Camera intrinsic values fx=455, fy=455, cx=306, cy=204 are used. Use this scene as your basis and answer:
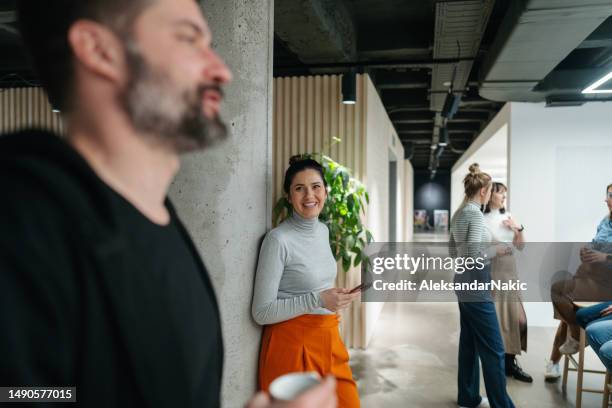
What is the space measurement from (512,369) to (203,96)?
444 centimetres

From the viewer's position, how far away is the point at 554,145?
616cm

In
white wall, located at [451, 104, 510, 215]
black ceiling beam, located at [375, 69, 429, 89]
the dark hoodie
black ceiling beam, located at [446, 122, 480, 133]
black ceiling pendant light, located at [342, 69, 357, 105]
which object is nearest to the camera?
the dark hoodie

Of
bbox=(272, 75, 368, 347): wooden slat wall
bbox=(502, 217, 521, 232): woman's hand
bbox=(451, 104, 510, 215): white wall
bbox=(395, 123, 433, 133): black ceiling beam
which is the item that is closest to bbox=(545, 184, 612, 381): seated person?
bbox=(502, 217, 521, 232): woman's hand

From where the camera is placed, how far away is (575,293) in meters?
3.59

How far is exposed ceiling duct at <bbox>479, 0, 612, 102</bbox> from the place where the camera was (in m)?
3.10

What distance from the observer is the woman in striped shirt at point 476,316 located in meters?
3.14

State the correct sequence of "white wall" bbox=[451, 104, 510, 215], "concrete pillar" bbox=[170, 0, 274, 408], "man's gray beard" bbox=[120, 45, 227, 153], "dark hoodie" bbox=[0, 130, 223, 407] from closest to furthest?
"dark hoodie" bbox=[0, 130, 223, 407] < "man's gray beard" bbox=[120, 45, 227, 153] < "concrete pillar" bbox=[170, 0, 274, 408] < "white wall" bbox=[451, 104, 510, 215]

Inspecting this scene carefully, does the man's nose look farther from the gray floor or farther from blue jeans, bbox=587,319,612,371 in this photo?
the gray floor

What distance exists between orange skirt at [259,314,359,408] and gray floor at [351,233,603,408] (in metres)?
2.00

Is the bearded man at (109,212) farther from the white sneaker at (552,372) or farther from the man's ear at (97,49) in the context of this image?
the white sneaker at (552,372)

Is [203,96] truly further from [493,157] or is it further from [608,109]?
[493,157]

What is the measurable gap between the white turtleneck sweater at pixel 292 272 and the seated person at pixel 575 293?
224 cm

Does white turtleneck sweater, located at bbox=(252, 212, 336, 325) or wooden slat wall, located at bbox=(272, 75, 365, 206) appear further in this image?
wooden slat wall, located at bbox=(272, 75, 365, 206)

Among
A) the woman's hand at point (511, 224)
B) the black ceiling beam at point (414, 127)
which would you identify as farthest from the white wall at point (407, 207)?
the woman's hand at point (511, 224)
